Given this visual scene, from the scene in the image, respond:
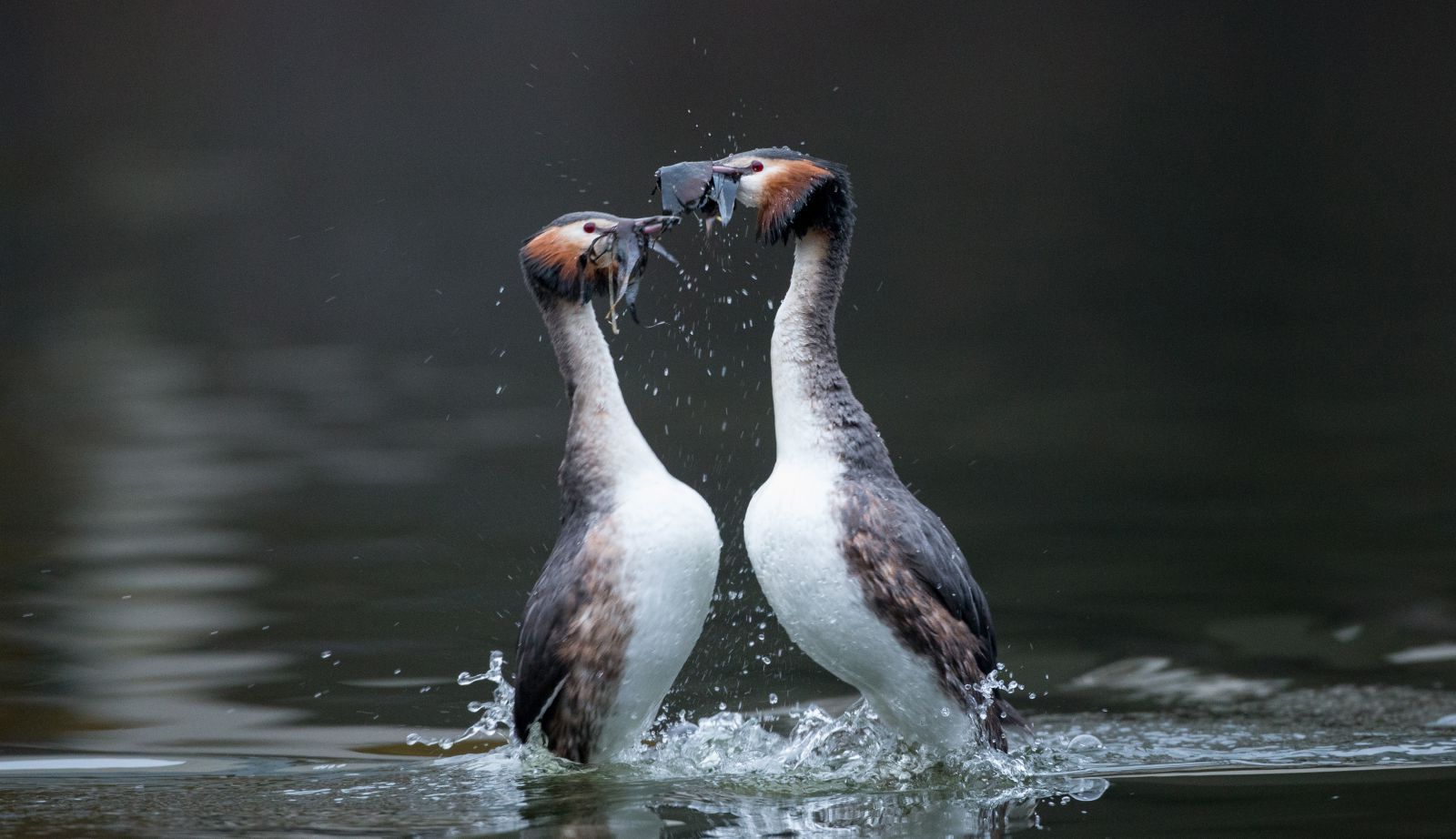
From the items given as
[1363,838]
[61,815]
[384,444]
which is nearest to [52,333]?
[384,444]

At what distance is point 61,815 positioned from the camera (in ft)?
18.0

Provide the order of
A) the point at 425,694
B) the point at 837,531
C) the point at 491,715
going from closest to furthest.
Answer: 1. the point at 837,531
2. the point at 491,715
3. the point at 425,694

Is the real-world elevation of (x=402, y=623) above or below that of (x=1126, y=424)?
below

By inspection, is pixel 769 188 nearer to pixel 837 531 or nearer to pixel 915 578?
pixel 837 531

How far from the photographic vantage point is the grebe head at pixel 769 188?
5945 millimetres

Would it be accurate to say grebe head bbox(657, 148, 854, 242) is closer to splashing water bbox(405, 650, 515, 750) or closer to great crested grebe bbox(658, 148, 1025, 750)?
great crested grebe bbox(658, 148, 1025, 750)

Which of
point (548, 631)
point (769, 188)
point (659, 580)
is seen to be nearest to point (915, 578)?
point (659, 580)

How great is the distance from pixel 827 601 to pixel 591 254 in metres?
1.41

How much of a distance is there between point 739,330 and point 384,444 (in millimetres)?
4182

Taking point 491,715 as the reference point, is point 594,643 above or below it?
above

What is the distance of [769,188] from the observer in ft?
19.7

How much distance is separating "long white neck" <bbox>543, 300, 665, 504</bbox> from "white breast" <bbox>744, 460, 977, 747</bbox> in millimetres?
470

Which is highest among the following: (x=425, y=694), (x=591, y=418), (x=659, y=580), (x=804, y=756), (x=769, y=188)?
(x=769, y=188)

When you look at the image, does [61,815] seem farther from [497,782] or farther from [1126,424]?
[1126,424]
